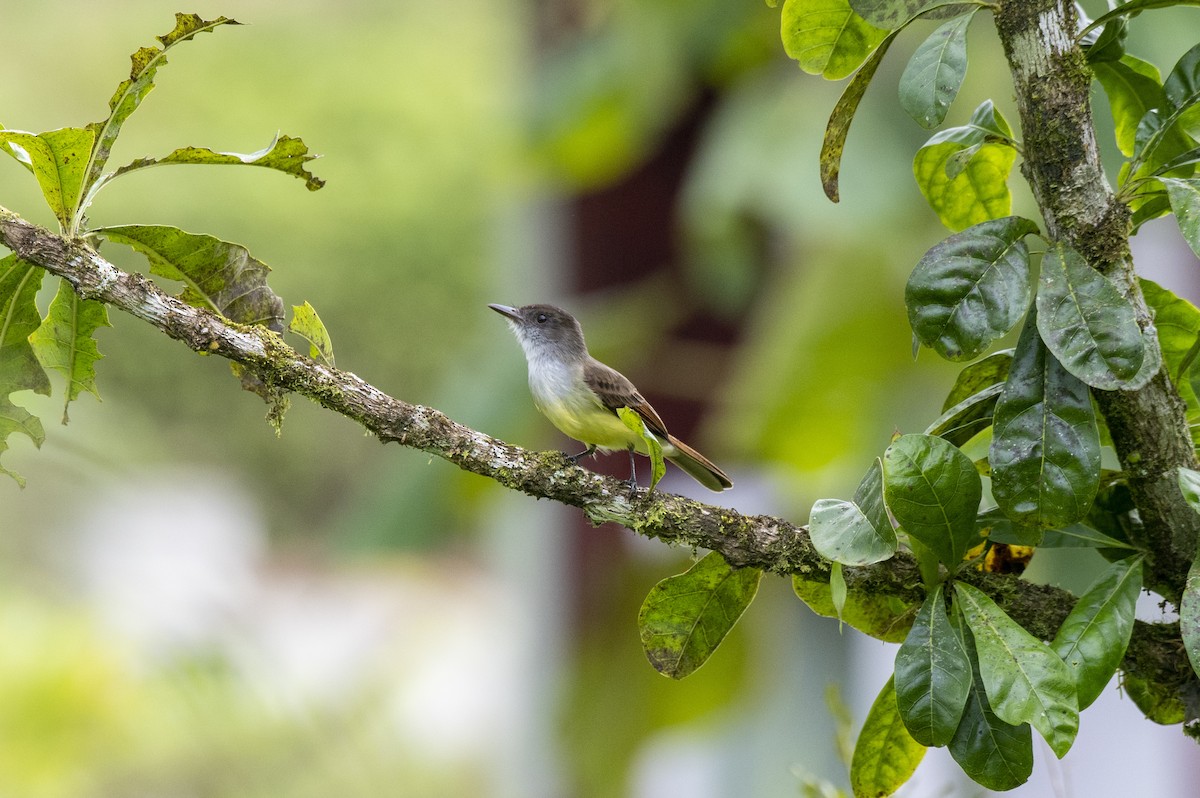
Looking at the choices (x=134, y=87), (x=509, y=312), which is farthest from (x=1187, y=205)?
(x=509, y=312)

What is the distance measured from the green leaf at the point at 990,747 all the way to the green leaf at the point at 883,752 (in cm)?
17

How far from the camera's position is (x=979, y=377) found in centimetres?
154

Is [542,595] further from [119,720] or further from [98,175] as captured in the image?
[98,175]

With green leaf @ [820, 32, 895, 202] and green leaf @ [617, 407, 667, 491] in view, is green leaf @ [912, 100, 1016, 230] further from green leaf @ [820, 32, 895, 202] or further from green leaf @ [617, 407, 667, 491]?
green leaf @ [617, 407, 667, 491]

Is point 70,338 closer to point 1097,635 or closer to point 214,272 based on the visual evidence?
point 214,272

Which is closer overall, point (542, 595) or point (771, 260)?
point (771, 260)

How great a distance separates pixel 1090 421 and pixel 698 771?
181 inches

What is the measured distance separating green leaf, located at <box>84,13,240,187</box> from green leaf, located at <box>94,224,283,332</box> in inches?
3.8

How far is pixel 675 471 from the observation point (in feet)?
16.5

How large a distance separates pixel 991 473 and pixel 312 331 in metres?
0.78

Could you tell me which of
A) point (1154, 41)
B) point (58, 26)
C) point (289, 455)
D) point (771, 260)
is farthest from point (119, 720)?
point (58, 26)

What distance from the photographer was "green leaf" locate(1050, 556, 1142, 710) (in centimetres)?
123

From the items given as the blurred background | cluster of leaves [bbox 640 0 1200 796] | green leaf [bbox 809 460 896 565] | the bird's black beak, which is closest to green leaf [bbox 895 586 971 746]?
cluster of leaves [bbox 640 0 1200 796]

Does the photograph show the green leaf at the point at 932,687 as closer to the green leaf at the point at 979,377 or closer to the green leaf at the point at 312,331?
the green leaf at the point at 979,377
